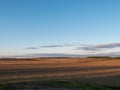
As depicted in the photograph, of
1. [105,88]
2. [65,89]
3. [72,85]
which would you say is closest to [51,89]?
[65,89]

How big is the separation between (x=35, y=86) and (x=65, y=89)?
202 cm

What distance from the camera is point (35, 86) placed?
24.2 m

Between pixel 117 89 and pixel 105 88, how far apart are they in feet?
3.76

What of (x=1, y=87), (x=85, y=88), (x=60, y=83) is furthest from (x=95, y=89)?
(x=1, y=87)

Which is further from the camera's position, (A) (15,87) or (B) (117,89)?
(B) (117,89)

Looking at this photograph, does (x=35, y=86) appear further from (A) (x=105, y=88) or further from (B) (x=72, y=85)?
(A) (x=105, y=88)

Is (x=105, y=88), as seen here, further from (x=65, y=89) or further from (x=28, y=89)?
(x=28, y=89)

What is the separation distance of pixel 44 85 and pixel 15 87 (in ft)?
7.68

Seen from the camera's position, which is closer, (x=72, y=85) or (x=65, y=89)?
(x=65, y=89)

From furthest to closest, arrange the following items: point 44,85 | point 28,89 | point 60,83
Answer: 1. point 60,83
2. point 44,85
3. point 28,89

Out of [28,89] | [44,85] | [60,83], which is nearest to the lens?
[28,89]

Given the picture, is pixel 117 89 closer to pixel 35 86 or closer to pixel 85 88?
pixel 85 88

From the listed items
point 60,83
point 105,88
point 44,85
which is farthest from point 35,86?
point 105,88

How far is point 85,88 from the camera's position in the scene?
2581 centimetres
